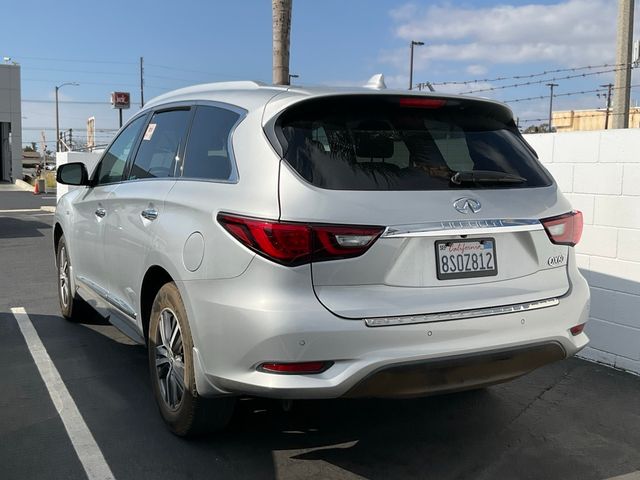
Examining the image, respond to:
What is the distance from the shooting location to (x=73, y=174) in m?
4.91

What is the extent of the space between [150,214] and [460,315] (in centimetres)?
184

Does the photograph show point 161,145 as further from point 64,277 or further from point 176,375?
point 64,277

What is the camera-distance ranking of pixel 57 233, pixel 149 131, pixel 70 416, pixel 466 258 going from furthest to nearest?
1. pixel 57 233
2. pixel 149 131
3. pixel 70 416
4. pixel 466 258

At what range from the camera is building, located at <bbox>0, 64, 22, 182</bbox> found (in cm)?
3859

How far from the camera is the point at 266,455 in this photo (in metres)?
3.31

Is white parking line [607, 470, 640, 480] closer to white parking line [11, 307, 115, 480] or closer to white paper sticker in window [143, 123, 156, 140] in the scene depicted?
white parking line [11, 307, 115, 480]

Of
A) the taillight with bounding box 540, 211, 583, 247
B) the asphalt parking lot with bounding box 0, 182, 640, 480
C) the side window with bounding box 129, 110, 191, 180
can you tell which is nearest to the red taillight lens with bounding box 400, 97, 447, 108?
the taillight with bounding box 540, 211, 583, 247

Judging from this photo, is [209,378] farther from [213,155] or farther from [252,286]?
[213,155]

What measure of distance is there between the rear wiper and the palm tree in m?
6.57

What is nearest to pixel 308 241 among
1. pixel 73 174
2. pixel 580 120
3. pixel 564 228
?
pixel 564 228

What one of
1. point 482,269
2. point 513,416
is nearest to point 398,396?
point 482,269

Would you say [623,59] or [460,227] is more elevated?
[623,59]

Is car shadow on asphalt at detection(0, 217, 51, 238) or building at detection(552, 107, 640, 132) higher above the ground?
building at detection(552, 107, 640, 132)

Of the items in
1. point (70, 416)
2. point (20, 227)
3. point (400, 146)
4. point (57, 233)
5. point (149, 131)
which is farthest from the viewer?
point (20, 227)
